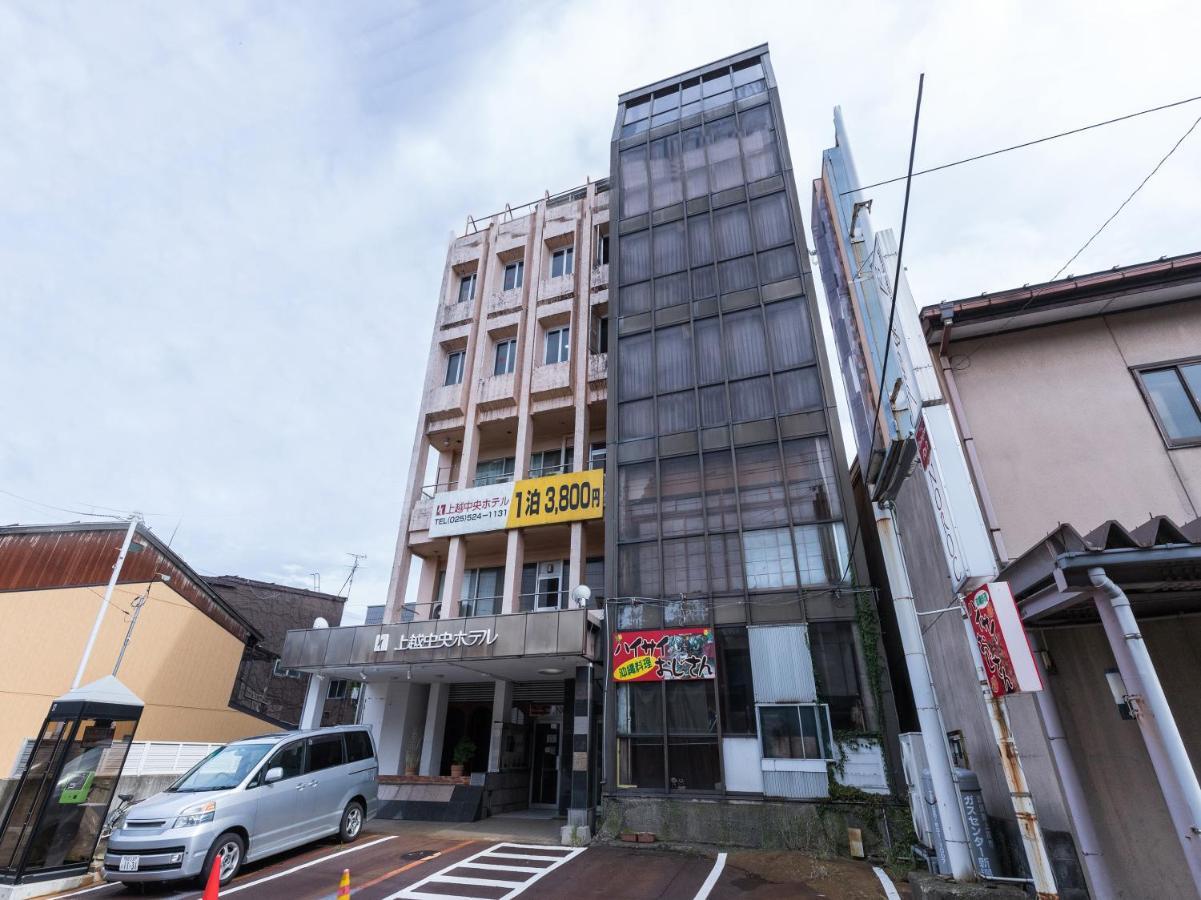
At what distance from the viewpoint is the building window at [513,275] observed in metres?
23.8

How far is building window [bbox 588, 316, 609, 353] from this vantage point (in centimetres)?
2090

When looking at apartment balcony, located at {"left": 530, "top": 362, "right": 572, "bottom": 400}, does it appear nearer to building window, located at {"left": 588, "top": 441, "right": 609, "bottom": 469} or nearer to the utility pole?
building window, located at {"left": 588, "top": 441, "right": 609, "bottom": 469}

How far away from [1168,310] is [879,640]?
289 inches

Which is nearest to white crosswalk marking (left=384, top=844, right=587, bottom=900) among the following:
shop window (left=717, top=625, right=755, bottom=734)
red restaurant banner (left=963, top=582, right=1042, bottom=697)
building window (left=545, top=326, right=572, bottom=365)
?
shop window (left=717, top=625, right=755, bottom=734)

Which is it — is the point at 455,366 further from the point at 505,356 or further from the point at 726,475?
the point at 726,475

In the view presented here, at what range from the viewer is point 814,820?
11.1 meters

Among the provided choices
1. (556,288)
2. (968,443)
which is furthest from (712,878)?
(556,288)

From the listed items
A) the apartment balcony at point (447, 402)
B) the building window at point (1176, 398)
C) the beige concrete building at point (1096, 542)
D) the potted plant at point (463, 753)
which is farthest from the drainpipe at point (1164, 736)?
the apartment balcony at point (447, 402)

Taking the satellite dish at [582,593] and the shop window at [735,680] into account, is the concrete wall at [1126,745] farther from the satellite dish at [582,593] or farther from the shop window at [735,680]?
the satellite dish at [582,593]

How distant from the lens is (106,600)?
56.5 ft

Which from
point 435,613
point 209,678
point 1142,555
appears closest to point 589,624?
point 435,613

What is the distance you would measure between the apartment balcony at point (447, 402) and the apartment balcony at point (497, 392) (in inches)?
25.6

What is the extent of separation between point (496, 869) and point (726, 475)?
31.2 ft

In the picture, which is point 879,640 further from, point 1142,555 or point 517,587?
point 517,587
